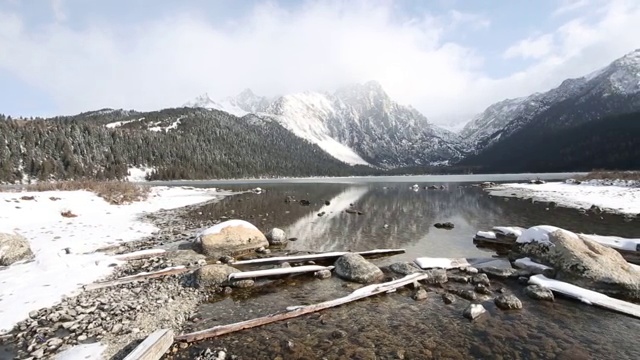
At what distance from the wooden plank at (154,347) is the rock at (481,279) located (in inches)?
513

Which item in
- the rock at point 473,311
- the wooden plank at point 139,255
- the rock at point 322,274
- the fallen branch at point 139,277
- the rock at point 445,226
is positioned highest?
the wooden plank at point 139,255

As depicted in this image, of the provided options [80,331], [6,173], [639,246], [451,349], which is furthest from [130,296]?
[6,173]

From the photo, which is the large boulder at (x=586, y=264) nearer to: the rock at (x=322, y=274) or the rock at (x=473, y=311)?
the rock at (x=473, y=311)

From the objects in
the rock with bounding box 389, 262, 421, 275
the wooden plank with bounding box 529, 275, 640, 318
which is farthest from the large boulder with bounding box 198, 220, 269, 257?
the wooden plank with bounding box 529, 275, 640, 318

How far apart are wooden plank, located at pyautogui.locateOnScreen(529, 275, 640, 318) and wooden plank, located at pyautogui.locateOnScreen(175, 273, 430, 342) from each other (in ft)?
16.3

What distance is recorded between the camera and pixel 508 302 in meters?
12.5

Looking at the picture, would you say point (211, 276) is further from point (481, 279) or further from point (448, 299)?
point (481, 279)

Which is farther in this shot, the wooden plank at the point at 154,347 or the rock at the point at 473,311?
the rock at the point at 473,311

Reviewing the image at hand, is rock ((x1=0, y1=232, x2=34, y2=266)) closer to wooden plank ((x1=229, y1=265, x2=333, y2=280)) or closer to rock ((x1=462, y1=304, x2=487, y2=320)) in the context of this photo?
wooden plank ((x1=229, y1=265, x2=333, y2=280))

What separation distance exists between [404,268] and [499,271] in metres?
4.80

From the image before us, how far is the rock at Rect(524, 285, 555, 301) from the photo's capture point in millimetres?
13316

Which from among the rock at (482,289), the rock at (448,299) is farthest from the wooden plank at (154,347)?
the rock at (482,289)

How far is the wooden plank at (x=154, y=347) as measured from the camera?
8148mm

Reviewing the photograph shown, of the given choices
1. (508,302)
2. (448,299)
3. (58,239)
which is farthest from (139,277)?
(508,302)
